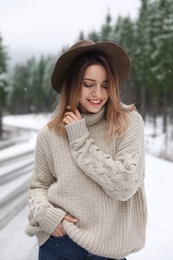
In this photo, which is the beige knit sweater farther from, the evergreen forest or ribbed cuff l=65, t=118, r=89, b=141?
the evergreen forest

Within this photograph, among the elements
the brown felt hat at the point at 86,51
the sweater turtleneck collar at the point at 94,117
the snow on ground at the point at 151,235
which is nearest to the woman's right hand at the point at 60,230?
the sweater turtleneck collar at the point at 94,117

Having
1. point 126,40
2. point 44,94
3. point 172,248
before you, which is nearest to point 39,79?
point 44,94

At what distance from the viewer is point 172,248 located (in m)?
4.30

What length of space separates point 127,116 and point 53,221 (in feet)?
2.33

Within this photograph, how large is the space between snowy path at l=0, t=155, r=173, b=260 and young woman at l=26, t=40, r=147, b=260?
2.13 metres

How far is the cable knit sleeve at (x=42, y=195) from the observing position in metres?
2.12

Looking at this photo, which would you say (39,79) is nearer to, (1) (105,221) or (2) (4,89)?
(2) (4,89)

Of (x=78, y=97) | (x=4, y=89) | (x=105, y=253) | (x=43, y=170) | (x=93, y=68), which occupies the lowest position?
(x=4, y=89)

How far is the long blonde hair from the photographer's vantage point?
2135 mm

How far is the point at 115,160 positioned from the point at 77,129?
0.27 meters

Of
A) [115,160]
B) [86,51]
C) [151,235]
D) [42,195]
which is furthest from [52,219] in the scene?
[151,235]

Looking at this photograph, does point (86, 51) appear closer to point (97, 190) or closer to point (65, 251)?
point (97, 190)

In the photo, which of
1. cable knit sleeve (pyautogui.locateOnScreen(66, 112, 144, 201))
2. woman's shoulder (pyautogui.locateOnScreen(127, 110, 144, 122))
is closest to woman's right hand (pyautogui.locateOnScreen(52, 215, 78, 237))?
cable knit sleeve (pyautogui.locateOnScreen(66, 112, 144, 201))

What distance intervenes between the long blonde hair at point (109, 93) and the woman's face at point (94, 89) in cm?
2
